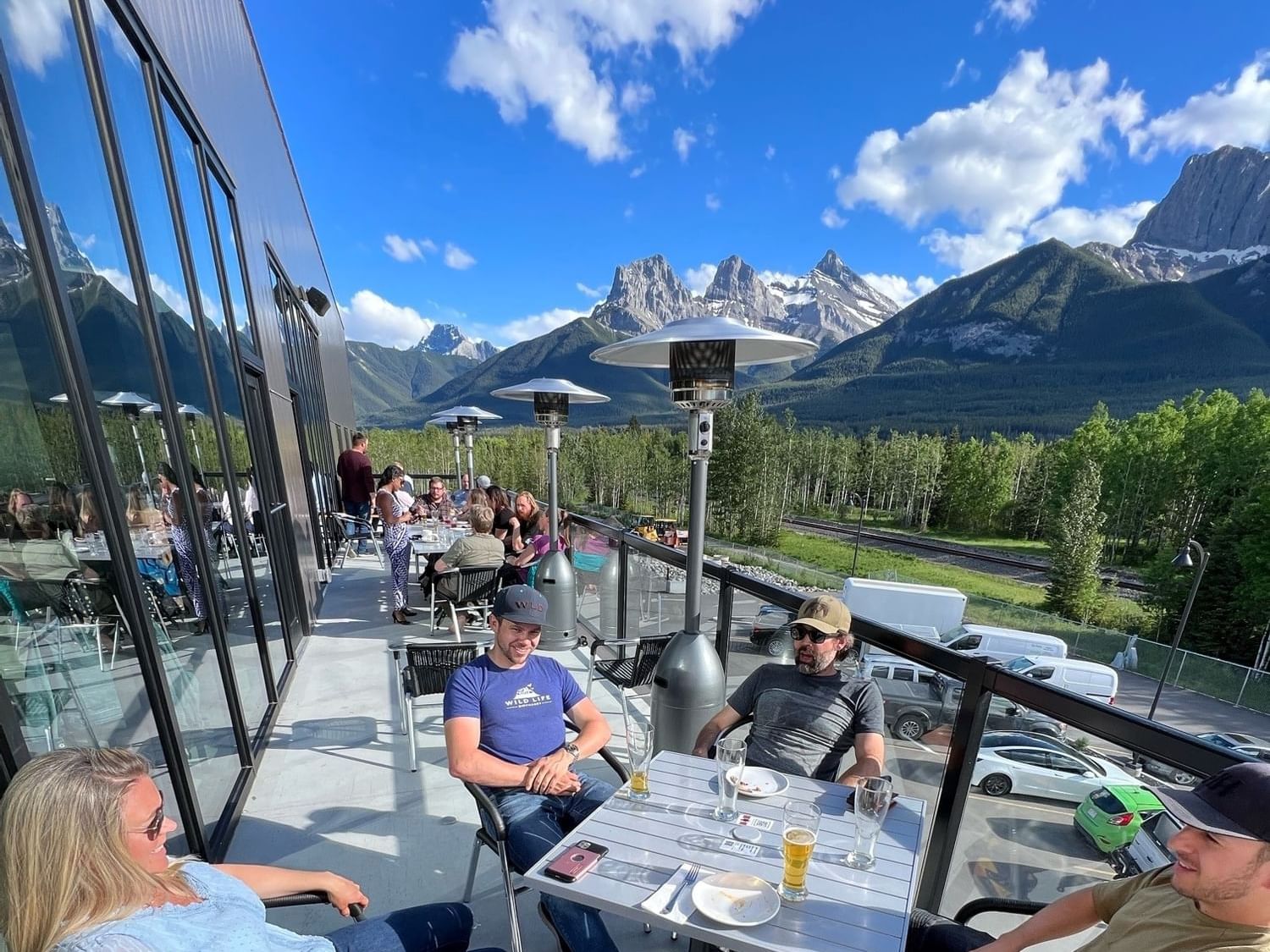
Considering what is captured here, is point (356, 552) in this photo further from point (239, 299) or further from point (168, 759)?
point (168, 759)

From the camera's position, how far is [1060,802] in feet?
6.51

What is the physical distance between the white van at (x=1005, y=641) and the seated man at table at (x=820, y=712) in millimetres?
19418

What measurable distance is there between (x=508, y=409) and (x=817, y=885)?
200910 millimetres

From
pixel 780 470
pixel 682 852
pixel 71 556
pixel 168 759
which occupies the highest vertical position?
pixel 71 556

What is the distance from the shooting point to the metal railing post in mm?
2078

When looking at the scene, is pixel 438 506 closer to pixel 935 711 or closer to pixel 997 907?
pixel 935 711

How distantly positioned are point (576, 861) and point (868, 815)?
80 centimetres

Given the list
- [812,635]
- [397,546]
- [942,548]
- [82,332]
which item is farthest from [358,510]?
[942,548]

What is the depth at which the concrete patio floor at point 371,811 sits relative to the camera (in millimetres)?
2412

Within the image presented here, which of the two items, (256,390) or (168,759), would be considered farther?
(256,390)

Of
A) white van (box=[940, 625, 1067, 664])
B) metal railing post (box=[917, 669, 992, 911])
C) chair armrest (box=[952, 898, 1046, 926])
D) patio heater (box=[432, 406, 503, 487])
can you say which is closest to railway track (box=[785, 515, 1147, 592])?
white van (box=[940, 625, 1067, 664])

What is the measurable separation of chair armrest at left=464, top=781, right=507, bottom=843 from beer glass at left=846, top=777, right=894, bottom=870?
1.12 m

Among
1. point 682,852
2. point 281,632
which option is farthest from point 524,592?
point 281,632

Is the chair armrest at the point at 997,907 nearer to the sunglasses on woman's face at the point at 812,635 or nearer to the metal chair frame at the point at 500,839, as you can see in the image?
the sunglasses on woman's face at the point at 812,635
